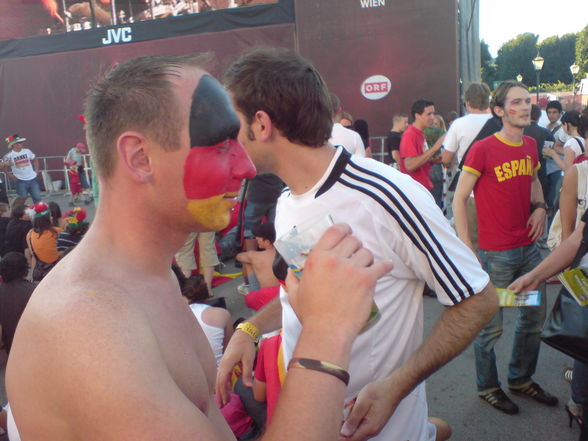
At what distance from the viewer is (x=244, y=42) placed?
14.6m

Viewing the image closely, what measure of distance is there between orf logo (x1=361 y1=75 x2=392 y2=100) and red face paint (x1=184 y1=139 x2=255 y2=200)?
12.8m

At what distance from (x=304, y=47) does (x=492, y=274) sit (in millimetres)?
11449

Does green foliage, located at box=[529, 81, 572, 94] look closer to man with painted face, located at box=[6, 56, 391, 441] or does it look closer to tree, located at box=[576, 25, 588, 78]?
tree, located at box=[576, 25, 588, 78]

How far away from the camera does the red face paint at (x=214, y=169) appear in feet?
3.87

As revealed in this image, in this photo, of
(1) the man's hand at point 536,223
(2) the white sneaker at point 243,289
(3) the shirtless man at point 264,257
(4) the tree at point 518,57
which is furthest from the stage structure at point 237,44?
(4) the tree at point 518,57

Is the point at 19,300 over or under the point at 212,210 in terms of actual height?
under

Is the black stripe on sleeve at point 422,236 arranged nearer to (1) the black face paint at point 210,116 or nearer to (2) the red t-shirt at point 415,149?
(1) the black face paint at point 210,116

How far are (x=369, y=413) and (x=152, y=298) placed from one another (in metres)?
0.80

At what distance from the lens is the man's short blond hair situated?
113cm

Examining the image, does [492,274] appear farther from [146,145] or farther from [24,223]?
[24,223]

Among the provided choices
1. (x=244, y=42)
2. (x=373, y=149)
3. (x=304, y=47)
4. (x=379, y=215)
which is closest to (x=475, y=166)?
(x=379, y=215)

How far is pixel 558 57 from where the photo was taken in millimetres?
68688

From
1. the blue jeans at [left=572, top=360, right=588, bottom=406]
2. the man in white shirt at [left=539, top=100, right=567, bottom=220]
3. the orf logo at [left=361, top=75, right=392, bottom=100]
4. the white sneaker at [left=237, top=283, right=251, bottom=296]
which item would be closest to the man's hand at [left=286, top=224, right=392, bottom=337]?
the blue jeans at [left=572, top=360, right=588, bottom=406]

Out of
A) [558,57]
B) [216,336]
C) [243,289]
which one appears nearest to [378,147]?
[243,289]
